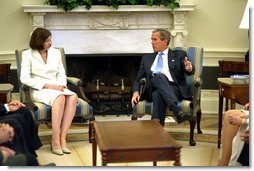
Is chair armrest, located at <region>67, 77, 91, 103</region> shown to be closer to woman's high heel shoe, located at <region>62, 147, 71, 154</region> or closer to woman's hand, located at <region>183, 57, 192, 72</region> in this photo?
woman's high heel shoe, located at <region>62, 147, 71, 154</region>

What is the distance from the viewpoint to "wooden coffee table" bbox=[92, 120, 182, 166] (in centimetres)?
200

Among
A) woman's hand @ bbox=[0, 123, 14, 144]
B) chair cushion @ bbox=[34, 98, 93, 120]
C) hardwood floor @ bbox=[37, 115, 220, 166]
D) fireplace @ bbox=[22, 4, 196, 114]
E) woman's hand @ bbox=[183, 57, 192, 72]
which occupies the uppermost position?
fireplace @ bbox=[22, 4, 196, 114]

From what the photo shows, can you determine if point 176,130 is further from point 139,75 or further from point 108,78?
point 108,78

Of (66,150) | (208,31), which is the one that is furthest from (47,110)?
(208,31)

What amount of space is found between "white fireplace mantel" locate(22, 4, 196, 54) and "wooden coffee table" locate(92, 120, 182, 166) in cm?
115

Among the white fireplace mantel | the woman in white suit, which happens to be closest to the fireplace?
the white fireplace mantel

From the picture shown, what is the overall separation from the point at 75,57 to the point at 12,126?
989 mm

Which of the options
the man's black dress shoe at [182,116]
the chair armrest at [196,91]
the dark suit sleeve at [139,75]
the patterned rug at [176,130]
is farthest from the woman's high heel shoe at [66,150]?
the chair armrest at [196,91]

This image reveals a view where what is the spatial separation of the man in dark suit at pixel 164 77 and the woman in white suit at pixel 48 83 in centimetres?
37

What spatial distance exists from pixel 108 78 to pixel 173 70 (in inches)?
16.4

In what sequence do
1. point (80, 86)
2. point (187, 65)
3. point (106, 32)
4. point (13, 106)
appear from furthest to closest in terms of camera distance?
point (106, 32) → point (187, 65) → point (80, 86) → point (13, 106)

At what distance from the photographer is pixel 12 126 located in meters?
2.21

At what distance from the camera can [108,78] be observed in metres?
2.74

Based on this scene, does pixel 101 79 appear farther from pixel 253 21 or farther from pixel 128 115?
pixel 253 21
